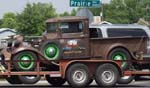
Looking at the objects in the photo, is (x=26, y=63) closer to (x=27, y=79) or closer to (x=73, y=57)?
(x=27, y=79)

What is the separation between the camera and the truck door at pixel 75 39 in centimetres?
1764

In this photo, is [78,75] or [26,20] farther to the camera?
[26,20]

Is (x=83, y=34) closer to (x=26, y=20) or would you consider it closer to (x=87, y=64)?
(x=87, y=64)

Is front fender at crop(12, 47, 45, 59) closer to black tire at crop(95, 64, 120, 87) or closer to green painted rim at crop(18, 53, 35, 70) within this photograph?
green painted rim at crop(18, 53, 35, 70)

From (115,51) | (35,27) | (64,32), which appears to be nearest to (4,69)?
(64,32)

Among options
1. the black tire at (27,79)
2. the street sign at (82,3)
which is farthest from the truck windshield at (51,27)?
the street sign at (82,3)

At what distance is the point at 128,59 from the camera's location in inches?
713

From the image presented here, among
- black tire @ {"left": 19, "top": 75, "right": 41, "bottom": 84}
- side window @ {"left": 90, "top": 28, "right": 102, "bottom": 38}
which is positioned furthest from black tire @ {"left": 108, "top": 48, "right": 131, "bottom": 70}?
black tire @ {"left": 19, "top": 75, "right": 41, "bottom": 84}

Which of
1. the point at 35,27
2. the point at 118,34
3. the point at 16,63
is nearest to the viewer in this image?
the point at 16,63

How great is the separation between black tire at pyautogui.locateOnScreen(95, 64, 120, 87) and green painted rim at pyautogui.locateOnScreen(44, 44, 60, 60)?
1471mm

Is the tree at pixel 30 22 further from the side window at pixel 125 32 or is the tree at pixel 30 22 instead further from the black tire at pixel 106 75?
the black tire at pixel 106 75

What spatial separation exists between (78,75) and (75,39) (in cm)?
121

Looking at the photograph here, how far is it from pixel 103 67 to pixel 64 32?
5.72 ft

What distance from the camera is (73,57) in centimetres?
1769
